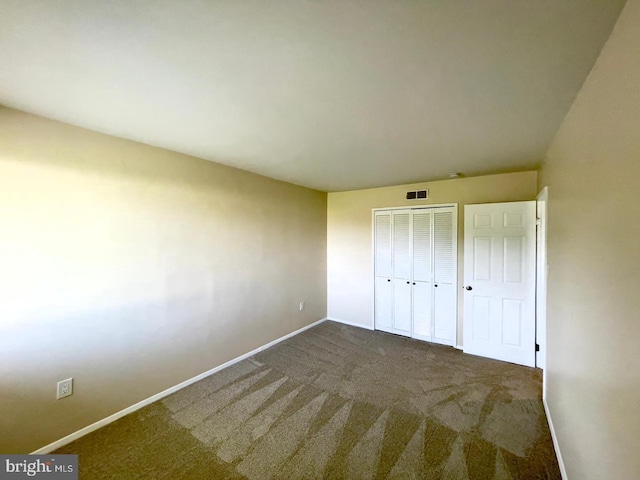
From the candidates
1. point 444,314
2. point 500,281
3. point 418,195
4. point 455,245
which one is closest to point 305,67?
point 418,195

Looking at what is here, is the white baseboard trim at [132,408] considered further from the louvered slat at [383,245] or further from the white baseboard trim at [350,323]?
the louvered slat at [383,245]

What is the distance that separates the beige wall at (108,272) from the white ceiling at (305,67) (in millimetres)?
365

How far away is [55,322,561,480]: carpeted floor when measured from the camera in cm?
170

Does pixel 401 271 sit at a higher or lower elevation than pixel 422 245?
lower

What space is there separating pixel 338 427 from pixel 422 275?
253 cm

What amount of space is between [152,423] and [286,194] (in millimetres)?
2976

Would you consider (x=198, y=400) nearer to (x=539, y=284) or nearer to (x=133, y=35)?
(x=133, y=35)

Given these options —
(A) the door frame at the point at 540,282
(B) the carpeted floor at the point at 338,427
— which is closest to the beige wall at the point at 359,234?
(A) the door frame at the point at 540,282

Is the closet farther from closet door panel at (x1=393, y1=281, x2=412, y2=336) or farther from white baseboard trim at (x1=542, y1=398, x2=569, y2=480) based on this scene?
white baseboard trim at (x1=542, y1=398, x2=569, y2=480)

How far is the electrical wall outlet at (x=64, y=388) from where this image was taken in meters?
1.88

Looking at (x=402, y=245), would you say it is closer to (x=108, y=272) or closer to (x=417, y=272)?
(x=417, y=272)

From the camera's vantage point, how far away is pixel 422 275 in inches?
154

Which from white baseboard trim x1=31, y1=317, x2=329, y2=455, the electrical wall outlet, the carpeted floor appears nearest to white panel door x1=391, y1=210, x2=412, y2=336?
the carpeted floor

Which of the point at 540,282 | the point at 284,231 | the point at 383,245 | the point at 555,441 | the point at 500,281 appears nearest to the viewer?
the point at 555,441
